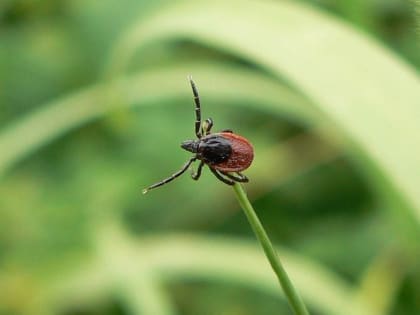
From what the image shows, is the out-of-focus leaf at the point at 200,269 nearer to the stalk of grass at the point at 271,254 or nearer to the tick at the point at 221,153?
the tick at the point at 221,153

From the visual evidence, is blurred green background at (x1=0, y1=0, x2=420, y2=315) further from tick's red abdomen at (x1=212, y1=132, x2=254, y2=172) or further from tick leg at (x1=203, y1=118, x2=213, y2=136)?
tick's red abdomen at (x1=212, y1=132, x2=254, y2=172)

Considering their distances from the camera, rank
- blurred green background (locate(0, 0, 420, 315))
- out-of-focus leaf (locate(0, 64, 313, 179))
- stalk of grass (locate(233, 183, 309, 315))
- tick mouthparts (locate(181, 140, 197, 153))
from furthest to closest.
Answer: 1. out-of-focus leaf (locate(0, 64, 313, 179))
2. blurred green background (locate(0, 0, 420, 315))
3. tick mouthparts (locate(181, 140, 197, 153))
4. stalk of grass (locate(233, 183, 309, 315))

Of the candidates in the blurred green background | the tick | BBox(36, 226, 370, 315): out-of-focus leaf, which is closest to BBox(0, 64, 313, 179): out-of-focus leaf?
the blurred green background

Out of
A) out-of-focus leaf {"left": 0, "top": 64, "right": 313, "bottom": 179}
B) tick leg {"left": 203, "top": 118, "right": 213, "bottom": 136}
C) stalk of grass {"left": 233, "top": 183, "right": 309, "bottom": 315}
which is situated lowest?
stalk of grass {"left": 233, "top": 183, "right": 309, "bottom": 315}

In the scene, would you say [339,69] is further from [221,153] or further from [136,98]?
[136,98]

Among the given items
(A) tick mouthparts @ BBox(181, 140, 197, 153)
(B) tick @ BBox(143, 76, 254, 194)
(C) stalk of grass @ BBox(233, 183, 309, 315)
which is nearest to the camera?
(C) stalk of grass @ BBox(233, 183, 309, 315)

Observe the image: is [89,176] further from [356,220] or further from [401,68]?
[401,68]

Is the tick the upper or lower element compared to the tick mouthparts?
lower
